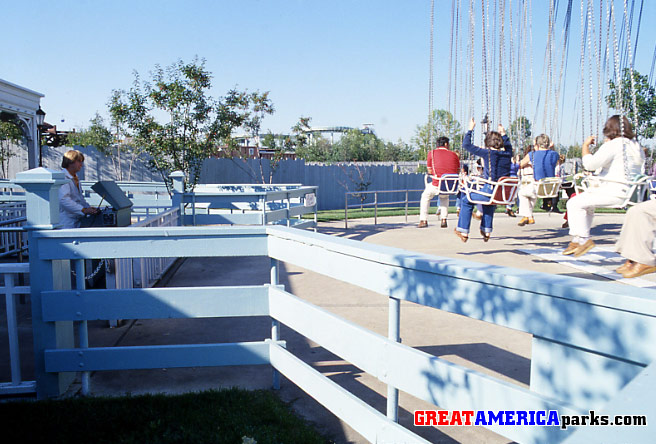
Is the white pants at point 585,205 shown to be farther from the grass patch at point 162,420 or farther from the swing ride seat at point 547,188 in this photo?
the grass patch at point 162,420

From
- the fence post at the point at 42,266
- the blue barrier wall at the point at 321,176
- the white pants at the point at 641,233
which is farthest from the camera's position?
the blue barrier wall at the point at 321,176

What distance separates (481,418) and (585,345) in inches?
22.3

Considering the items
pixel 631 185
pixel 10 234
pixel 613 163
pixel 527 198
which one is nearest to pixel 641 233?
pixel 631 185

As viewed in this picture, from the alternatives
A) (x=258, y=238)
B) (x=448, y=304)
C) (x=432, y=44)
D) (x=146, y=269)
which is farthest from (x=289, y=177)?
(x=448, y=304)

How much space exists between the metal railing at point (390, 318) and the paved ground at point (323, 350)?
0.33 m

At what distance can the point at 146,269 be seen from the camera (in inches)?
267

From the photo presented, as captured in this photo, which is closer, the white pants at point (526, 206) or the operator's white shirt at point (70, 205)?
the operator's white shirt at point (70, 205)

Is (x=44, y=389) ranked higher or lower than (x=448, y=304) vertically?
lower

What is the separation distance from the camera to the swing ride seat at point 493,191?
8430mm

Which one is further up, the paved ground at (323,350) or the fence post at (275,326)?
the fence post at (275,326)

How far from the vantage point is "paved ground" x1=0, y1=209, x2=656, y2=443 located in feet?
12.1

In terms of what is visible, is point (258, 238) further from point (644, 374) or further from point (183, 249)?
point (644, 374)

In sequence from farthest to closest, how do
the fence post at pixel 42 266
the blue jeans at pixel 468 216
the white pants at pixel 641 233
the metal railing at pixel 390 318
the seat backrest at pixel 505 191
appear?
the blue jeans at pixel 468 216 < the seat backrest at pixel 505 191 < the white pants at pixel 641 233 < the fence post at pixel 42 266 < the metal railing at pixel 390 318

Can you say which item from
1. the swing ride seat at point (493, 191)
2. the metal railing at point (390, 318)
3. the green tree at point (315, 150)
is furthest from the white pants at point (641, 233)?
the green tree at point (315, 150)
